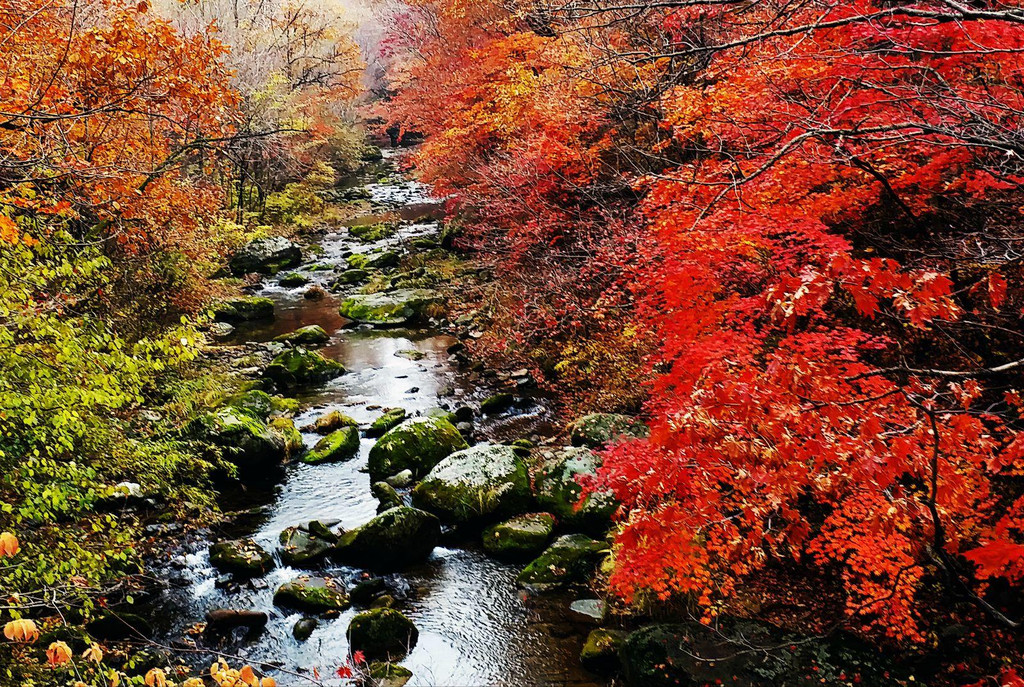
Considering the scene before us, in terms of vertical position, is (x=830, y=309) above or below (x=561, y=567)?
above

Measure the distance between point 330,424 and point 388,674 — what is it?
7295mm

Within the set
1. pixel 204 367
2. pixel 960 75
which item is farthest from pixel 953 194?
pixel 204 367

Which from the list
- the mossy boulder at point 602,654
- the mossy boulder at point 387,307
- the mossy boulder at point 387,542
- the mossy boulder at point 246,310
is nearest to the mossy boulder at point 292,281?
the mossy boulder at point 246,310

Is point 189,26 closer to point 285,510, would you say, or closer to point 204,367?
point 204,367

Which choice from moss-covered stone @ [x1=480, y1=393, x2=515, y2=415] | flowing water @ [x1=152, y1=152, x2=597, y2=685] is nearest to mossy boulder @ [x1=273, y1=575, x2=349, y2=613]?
flowing water @ [x1=152, y1=152, x2=597, y2=685]

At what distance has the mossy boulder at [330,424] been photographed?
14227mm

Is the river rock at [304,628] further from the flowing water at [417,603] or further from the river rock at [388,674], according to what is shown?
the river rock at [388,674]

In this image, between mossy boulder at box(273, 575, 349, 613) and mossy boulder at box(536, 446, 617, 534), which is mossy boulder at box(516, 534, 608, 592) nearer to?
mossy boulder at box(536, 446, 617, 534)

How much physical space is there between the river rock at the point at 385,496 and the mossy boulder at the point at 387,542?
0.99m

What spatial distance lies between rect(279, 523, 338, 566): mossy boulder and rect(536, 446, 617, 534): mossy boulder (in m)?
3.52

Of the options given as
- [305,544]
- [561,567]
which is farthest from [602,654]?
[305,544]

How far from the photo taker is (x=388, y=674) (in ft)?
25.5

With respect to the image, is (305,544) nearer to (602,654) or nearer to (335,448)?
(335,448)

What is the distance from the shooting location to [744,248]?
903 centimetres
